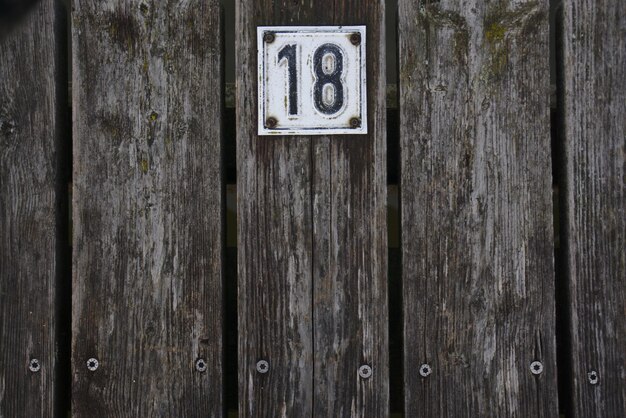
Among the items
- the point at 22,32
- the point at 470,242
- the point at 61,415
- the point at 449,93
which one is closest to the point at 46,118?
the point at 22,32

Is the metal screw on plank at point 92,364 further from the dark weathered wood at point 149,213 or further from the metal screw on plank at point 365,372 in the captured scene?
the metal screw on plank at point 365,372

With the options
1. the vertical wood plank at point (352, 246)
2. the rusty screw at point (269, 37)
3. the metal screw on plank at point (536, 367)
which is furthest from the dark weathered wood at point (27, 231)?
the metal screw on plank at point (536, 367)

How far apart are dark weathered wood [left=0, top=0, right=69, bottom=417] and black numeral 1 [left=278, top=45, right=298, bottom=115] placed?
2.52 ft

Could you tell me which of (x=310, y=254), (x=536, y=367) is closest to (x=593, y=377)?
(x=536, y=367)

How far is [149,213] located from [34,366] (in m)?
0.62

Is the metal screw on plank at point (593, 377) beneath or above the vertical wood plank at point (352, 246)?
beneath

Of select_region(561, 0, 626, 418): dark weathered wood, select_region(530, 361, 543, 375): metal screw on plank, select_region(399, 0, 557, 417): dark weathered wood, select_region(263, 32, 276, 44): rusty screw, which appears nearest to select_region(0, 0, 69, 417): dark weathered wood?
select_region(263, 32, 276, 44): rusty screw

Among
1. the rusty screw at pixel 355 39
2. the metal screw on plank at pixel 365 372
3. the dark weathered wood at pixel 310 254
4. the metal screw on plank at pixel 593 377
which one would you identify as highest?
the rusty screw at pixel 355 39

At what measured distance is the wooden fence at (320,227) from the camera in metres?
1.94

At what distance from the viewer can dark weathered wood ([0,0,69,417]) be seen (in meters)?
1.96

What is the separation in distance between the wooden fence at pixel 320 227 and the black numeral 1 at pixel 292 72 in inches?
3.7

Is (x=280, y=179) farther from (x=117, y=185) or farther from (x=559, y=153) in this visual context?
(x=559, y=153)

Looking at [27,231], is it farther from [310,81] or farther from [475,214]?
[475,214]

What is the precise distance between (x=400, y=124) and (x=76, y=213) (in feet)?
3.53
